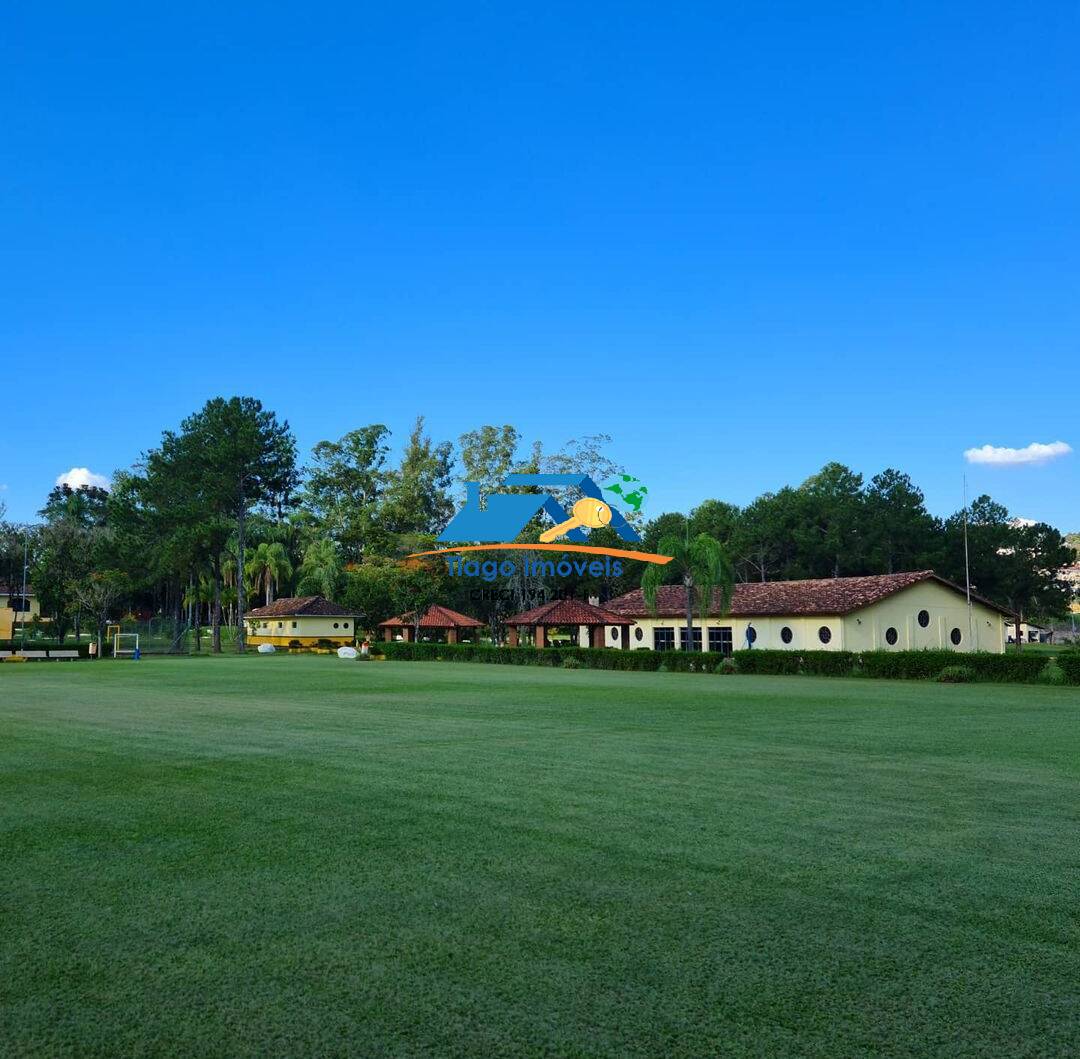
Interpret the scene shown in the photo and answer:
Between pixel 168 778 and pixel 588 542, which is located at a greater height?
pixel 588 542

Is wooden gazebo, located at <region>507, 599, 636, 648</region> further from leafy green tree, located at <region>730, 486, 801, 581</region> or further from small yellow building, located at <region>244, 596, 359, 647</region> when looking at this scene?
leafy green tree, located at <region>730, 486, 801, 581</region>

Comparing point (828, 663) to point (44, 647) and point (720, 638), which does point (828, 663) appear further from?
point (44, 647)

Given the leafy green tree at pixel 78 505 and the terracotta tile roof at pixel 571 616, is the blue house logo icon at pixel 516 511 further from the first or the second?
the leafy green tree at pixel 78 505

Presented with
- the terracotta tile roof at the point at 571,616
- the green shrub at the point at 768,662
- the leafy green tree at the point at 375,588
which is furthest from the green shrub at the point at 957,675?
the leafy green tree at the point at 375,588

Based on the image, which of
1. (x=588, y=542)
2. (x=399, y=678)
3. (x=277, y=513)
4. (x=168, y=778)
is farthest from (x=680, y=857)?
(x=277, y=513)

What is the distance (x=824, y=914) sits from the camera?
5.01 metres

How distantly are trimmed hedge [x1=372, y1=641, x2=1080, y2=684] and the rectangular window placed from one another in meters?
9.18

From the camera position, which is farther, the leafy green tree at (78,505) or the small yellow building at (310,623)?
the leafy green tree at (78,505)

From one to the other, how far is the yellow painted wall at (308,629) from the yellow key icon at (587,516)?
17.6 meters

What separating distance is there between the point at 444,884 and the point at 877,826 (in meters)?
3.49

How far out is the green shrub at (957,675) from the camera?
1106 inches

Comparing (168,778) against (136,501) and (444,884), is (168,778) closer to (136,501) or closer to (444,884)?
(444,884)

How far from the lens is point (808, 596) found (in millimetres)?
42938

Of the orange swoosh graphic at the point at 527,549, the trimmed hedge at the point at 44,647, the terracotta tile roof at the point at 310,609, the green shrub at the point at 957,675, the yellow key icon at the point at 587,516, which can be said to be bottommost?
the green shrub at the point at 957,675
